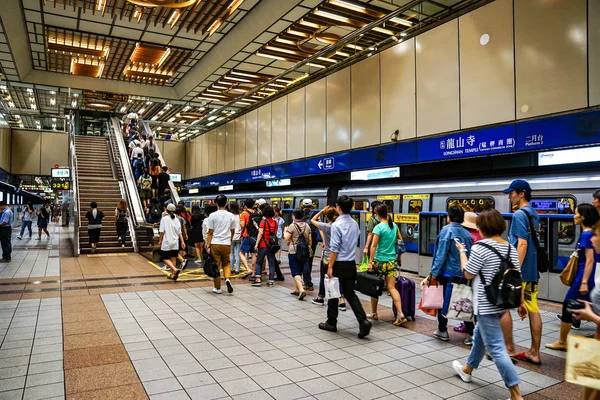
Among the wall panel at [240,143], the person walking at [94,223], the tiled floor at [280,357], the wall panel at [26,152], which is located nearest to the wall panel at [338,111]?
the wall panel at [240,143]

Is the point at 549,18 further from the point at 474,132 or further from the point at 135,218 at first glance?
the point at 135,218

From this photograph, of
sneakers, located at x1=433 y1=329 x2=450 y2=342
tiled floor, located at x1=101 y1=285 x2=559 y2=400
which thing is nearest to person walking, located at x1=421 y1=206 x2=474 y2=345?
sneakers, located at x1=433 y1=329 x2=450 y2=342

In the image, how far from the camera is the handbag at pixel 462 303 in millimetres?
3605

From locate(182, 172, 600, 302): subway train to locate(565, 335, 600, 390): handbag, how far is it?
8.92ft

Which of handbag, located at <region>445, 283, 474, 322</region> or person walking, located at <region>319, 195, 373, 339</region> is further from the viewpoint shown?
person walking, located at <region>319, 195, 373, 339</region>

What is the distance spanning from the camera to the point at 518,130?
6.88 metres

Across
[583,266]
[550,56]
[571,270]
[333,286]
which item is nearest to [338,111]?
[550,56]

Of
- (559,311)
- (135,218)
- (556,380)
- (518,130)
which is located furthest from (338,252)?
(135,218)

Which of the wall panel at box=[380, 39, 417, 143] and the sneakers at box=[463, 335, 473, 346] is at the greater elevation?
the wall panel at box=[380, 39, 417, 143]

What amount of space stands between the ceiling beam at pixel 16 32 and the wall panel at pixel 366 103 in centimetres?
846

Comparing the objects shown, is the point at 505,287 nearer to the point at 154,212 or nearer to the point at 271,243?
the point at 271,243

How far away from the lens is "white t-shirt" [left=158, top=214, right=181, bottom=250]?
25.0ft

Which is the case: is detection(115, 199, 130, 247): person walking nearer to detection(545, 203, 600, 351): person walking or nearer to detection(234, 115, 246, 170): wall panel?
detection(234, 115, 246, 170): wall panel

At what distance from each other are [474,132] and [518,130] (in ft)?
2.79
